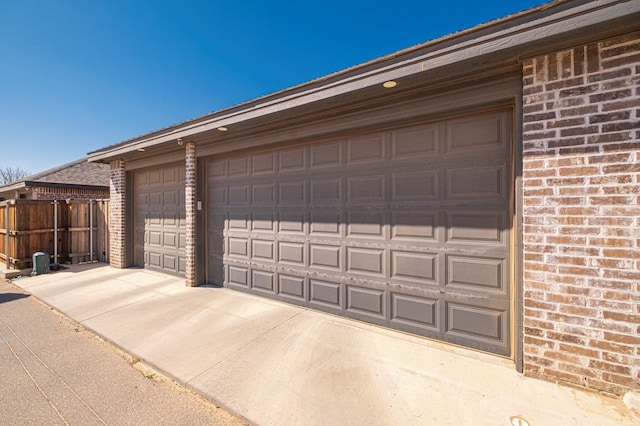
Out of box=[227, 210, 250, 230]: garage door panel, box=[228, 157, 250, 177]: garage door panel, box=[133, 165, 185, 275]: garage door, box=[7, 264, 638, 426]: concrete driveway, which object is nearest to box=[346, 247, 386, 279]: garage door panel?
box=[7, 264, 638, 426]: concrete driveway

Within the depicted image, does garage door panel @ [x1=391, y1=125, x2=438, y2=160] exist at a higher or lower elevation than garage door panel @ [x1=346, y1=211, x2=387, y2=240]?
higher

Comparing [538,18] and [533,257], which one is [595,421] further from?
[538,18]

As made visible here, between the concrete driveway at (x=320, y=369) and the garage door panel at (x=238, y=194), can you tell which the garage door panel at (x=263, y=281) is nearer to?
the concrete driveway at (x=320, y=369)

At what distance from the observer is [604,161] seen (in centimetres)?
236

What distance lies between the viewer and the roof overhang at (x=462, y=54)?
2203 millimetres

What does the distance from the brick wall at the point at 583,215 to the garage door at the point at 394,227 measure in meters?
0.42

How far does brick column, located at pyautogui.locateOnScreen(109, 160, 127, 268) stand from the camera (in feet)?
24.4

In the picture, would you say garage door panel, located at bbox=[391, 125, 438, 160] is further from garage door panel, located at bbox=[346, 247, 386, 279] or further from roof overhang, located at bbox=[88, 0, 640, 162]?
garage door panel, located at bbox=[346, 247, 386, 279]

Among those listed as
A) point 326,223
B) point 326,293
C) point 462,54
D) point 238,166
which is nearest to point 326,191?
point 326,223

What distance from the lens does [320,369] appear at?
9.35 feet

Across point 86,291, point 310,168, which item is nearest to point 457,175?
point 310,168

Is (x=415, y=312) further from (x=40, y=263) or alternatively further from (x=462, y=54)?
(x=40, y=263)

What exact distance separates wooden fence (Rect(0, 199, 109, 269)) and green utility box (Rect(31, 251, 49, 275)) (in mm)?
675

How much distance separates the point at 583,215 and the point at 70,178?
1647 centimetres
